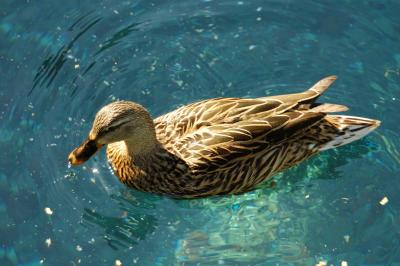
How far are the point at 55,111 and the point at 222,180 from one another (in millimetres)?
2108

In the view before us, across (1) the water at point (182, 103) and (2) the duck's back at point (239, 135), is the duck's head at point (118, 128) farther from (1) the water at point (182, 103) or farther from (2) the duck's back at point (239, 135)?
(1) the water at point (182, 103)

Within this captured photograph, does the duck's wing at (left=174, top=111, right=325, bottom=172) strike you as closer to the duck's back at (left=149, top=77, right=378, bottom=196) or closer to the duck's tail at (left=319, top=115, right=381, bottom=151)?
the duck's back at (left=149, top=77, right=378, bottom=196)

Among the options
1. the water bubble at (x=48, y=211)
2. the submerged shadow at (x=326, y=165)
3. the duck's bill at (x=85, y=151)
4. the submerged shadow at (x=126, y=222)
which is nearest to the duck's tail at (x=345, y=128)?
the submerged shadow at (x=326, y=165)

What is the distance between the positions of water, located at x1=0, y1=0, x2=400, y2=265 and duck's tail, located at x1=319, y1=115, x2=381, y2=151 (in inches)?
12.4

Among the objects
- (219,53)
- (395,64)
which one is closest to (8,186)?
(219,53)

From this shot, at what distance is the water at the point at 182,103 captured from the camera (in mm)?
7074

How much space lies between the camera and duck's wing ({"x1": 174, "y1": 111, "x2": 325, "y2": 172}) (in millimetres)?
6766

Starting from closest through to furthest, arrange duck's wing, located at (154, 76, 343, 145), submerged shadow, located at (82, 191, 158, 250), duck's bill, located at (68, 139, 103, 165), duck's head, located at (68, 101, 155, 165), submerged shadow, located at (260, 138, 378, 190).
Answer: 1. duck's head, located at (68, 101, 155, 165)
2. duck's bill, located at (68, 139, 103, 165)
3. duck's wing, located at (154, 76, 343, 145)
4. submerged shadow, located at (82, 191, 158, 250)
5. submerged shadow, located at (260, 138, 378, 190)

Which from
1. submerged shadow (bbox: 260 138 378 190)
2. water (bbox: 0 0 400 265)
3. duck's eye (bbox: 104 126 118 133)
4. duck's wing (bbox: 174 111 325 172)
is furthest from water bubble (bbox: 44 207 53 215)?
submerged shadow (bbox: 260 138 378 190)

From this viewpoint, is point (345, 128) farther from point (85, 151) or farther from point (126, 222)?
point (85, 151)

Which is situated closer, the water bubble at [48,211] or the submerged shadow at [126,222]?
the submerged shadow at [126,222]

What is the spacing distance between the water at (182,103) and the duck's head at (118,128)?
26.7 inches

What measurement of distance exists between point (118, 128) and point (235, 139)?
1074 mm

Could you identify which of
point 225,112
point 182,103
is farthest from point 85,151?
point 182,103
